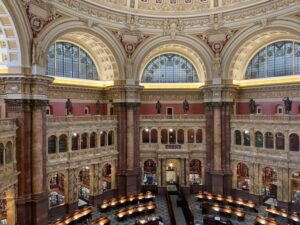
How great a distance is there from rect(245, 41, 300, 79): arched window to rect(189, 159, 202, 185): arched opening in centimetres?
1294

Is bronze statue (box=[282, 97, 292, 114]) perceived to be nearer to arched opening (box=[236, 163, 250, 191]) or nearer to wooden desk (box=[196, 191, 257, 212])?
arched opening (box=[236, 163, 250, 191])

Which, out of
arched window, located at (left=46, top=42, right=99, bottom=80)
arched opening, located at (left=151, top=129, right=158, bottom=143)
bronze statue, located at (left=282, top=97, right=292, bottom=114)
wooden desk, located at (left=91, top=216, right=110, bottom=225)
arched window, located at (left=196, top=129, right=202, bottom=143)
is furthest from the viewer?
arched opening, located at (left=151, top=129, right=158, bottom=143)

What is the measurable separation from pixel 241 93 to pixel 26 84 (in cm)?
2475

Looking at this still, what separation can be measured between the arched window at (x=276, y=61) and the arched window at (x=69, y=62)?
19.7 metres

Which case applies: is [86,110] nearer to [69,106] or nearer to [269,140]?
[69,106]

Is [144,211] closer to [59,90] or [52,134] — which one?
[52,134]

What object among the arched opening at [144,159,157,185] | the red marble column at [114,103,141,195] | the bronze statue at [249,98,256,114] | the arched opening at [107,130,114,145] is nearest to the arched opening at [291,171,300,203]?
the bronze statue at [249,98,256,114]

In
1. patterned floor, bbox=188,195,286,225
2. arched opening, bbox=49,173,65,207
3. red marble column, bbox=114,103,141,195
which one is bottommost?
patterned floor, bbox=188,195,286,225

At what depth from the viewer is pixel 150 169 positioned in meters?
37.2

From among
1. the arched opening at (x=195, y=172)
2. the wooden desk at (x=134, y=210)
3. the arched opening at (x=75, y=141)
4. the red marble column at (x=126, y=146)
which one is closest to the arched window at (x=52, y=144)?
the arched opening at (x=75, y=141)

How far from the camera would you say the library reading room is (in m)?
24.2

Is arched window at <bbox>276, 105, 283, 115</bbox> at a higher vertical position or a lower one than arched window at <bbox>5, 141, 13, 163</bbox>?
higher

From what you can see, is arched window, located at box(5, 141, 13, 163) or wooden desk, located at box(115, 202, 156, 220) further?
wooden desk, located at box(115, 202, 156, 220)

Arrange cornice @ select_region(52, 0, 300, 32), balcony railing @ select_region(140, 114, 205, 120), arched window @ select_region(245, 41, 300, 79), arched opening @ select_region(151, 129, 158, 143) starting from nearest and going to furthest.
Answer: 1. cornice @ select_region(52, 0, 300, 32)
2. arched window @ select_region(245, 41, 300, 79)
3. balcony railing @ select_region(140, 114, 205, 120)
4. arched opening @ select_region(151, 129, 158, 143)
